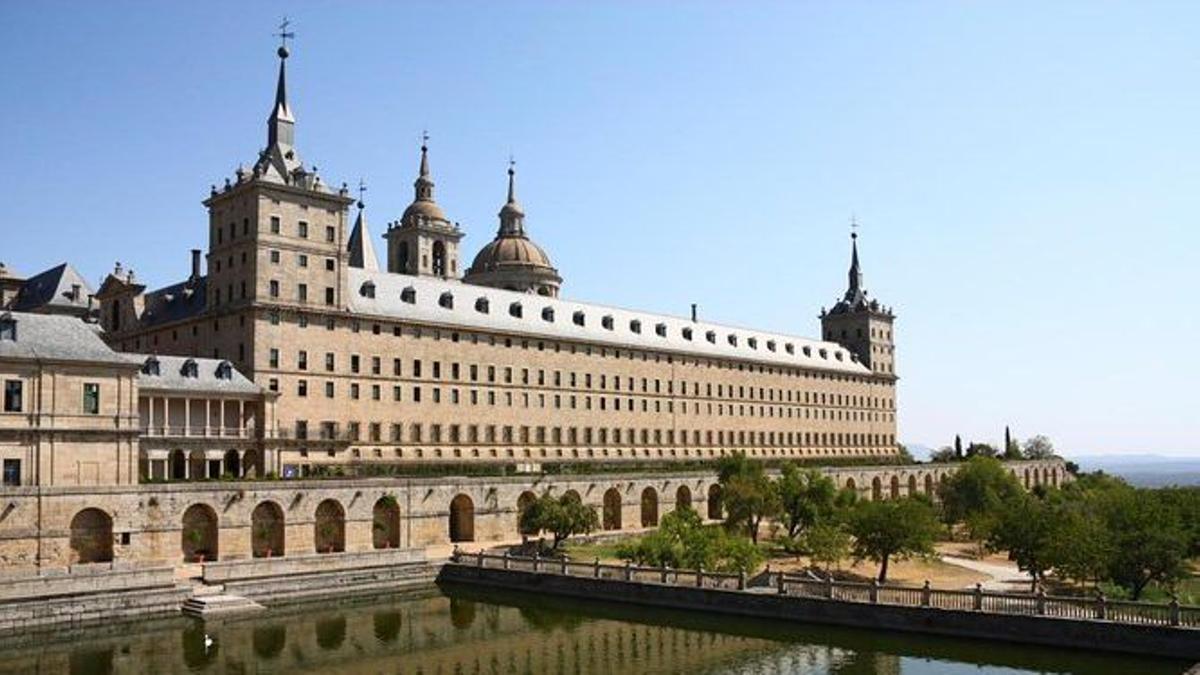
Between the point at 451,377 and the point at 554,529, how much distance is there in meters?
20.0

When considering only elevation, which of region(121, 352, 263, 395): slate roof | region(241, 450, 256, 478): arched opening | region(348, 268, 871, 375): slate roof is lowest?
region(241, 450, 256, 478): arched opening

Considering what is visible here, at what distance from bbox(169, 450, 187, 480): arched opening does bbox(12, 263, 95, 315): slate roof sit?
797 inches

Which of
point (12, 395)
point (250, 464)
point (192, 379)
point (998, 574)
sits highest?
point (192, 379)

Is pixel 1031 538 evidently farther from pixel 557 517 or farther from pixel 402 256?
pixel 402 256

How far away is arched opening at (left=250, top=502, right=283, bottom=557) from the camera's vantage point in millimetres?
53125

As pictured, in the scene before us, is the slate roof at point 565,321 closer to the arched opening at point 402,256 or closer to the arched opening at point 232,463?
the arched opening at point 232,463

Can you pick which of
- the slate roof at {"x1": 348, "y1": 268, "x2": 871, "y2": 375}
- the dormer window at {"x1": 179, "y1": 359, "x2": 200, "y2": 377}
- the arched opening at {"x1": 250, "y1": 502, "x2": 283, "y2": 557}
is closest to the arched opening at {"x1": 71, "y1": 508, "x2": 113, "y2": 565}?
the arched opening at {"x1": 250, "y1": 502, "x2": 283, "y2": 557}

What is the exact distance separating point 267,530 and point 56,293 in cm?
3009

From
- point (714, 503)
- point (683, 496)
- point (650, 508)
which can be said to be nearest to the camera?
point (650, 508)

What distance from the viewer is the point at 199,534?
51656 mm

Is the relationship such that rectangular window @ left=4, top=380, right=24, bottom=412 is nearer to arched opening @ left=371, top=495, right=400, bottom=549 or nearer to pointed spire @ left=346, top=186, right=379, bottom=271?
arched opening @ left=371, top=495, right=400, bottom=549

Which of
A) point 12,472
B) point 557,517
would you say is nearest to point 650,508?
point 557,517

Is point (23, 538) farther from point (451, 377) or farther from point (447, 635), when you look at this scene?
point (451, 377)

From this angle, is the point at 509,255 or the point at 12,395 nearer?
the point at 12,395
